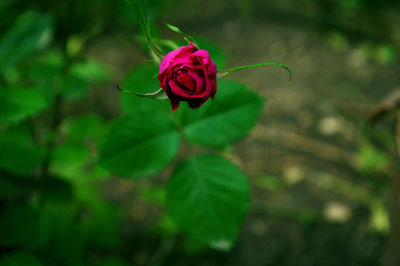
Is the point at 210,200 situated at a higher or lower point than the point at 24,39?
lower

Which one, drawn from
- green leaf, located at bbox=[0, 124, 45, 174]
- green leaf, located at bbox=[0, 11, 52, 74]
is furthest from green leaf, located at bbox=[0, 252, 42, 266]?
green leaf, located at bbox=[0, 11, 52, 74]

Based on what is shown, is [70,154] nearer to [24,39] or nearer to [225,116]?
[24,39]

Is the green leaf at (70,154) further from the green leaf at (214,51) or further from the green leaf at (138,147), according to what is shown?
the green leaf at (214,51)

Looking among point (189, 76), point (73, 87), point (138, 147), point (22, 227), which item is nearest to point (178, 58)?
point (189, 76)

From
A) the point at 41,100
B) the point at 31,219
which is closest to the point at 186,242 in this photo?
the point at 31,219

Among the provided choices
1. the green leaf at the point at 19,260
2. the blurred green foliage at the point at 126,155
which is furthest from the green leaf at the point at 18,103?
the green leaf at the point at 19,260

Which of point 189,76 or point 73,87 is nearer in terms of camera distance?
point 189,76

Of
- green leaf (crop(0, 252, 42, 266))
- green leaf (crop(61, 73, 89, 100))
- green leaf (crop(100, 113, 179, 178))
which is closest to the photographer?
green leaf (crop(0, 252, 42, 266))

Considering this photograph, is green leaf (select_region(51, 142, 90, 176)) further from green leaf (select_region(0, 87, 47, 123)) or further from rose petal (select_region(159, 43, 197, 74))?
rose petal (select_region(159, 43, 197, 74))
